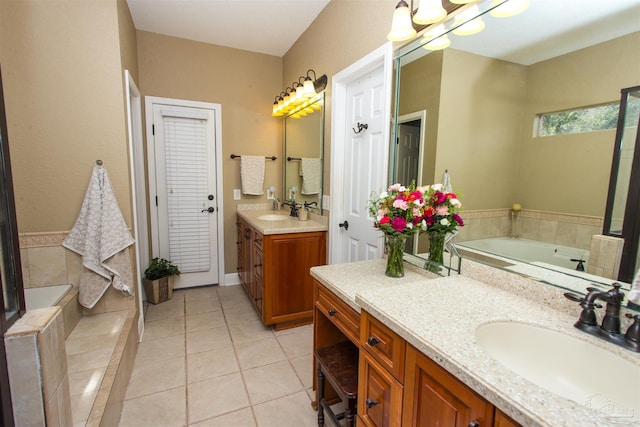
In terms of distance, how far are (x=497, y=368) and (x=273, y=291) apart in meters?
2.03

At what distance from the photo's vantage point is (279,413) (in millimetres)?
1725

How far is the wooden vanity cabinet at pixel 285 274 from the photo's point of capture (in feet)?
8.14

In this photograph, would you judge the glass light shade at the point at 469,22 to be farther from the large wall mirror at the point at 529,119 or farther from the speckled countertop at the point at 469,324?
the speckled countertop at the point at 469,324

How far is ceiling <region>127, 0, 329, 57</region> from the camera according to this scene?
8.34 ft

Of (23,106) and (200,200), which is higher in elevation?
(23,106)

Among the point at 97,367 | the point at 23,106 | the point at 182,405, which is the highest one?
the point at 23,106

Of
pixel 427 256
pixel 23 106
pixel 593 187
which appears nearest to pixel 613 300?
pixel 593 187

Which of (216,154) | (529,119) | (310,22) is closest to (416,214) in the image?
(529,119)

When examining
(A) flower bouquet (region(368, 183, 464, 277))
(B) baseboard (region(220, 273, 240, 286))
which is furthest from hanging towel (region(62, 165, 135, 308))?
(A) flower bouquet (region(368, 183, 464, 277))

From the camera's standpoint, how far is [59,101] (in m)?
1.98

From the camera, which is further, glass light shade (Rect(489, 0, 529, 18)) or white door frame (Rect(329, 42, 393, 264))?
white door frame (Rect(329, 42, 393, 264))

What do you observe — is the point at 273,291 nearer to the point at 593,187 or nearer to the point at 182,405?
the point at 182,405

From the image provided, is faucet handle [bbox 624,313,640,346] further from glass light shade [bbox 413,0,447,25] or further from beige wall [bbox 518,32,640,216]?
glass light shade [bbox 413,0,447,25]

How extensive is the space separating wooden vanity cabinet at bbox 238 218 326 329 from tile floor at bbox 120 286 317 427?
17 centimetres
